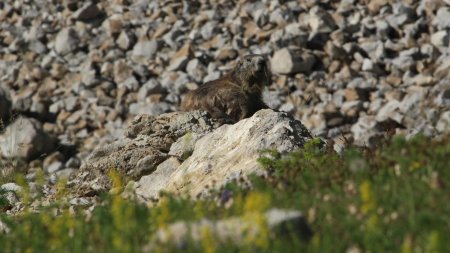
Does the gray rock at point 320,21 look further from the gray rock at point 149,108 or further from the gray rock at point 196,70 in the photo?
the gray rock at point 149,108

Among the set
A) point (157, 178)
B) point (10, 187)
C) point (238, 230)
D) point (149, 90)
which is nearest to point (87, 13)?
point (149, 90)

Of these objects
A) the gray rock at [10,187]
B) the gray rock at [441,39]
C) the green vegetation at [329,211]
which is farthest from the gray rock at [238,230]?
the gray rock at [441,39]

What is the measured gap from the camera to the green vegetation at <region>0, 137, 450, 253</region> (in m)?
5.09

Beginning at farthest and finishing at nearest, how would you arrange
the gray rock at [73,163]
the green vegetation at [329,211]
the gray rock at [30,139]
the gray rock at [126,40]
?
the gray rock at [126,40]
the gray rock at [73,163]
the gray rock at [30,139]
the green vegetation at [329,211]

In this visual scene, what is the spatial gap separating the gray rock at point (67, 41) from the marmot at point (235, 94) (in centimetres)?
856

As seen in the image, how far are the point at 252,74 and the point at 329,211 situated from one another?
8690mm

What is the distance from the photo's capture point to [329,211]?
5.56 metres

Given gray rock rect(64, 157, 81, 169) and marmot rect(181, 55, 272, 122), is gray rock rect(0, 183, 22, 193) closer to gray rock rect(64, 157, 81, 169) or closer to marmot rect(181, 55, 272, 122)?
marmot rect(181, 55, 272, 122)

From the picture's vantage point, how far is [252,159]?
8.37 meters

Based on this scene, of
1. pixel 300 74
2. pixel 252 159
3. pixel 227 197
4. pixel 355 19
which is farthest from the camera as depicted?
pixel 355 19

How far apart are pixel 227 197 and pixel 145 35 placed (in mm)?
16040

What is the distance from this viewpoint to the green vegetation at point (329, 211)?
509 cm

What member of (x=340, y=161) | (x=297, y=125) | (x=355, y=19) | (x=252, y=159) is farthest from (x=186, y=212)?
(x=355, y=19)

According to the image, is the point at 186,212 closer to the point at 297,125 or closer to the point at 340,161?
the point at 340,161
